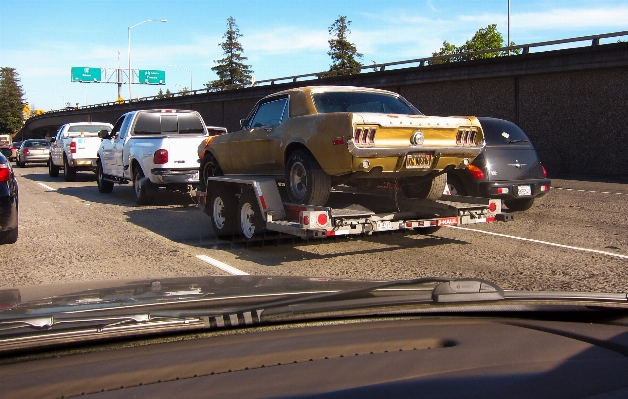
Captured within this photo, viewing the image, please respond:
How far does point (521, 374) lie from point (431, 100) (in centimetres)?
2825

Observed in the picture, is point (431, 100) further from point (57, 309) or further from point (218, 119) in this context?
point (57, 309)

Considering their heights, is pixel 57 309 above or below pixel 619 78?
below

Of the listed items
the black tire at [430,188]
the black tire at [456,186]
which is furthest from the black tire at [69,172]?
the black tire at [430,188]

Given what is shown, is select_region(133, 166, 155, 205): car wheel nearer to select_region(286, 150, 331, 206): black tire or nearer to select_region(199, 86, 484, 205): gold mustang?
select_region(199, 86, 484, 205): gold mustang

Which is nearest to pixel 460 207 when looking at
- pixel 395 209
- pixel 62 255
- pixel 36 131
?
pixel 395 209

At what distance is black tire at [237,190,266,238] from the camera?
8742 mm

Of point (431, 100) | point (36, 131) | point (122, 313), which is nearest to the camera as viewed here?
point (122, 313)

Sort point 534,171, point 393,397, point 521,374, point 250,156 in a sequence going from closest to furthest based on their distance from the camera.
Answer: point 393,397 → point 521,374 → point 250,156 → point 534,171

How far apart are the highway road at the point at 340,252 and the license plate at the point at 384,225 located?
41 centimetres

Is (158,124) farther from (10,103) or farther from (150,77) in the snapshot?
(10,103)

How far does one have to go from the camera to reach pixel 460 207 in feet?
28.3

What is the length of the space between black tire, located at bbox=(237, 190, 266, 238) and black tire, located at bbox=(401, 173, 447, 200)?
2169mm

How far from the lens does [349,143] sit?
752 centimetres

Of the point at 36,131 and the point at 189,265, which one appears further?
the point at 36,131
